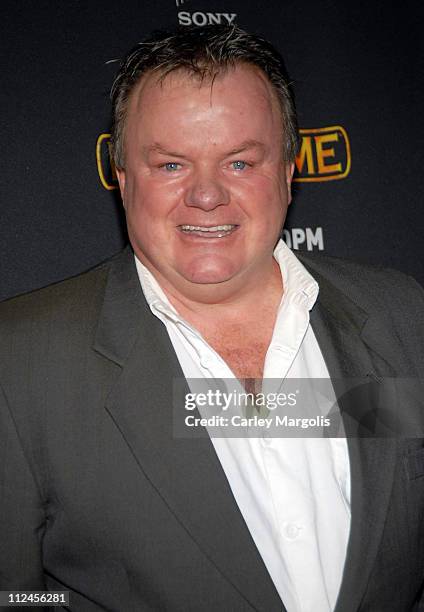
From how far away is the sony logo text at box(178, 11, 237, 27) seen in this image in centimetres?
199

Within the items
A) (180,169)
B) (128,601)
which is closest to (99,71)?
(180,169)

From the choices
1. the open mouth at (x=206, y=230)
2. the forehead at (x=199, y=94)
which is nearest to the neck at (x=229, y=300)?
the open mouth at (x=206, y=230)

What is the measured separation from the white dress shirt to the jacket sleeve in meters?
0.34

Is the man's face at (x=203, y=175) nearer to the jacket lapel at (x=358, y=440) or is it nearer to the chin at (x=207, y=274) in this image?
the chin at (x=207, y=274)

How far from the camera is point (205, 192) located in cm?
140

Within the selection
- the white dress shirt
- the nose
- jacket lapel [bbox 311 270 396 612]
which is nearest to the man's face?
the nose

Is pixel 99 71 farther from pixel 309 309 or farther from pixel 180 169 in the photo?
pixel 309 309

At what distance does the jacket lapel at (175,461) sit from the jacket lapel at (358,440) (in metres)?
0.18

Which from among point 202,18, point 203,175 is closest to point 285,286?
point 203,175

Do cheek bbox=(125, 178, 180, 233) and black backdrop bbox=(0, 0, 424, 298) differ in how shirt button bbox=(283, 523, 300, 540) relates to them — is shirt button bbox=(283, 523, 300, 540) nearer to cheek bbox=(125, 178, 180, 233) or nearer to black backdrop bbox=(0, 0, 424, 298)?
cheek bbox=(125, 178, 180, 233)

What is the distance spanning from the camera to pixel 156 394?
1374 millimetres

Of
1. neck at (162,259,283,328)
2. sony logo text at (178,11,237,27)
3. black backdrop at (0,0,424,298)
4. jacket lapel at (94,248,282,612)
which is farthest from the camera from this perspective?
sony logo text at (178,11,237,27)

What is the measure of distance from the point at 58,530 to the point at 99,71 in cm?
114

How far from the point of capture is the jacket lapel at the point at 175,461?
4.29 feet
